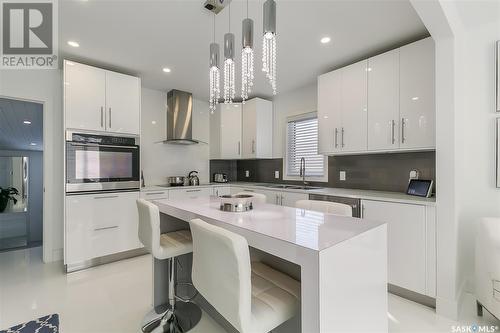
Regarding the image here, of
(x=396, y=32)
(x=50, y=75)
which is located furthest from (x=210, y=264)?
(x=50, y=75)

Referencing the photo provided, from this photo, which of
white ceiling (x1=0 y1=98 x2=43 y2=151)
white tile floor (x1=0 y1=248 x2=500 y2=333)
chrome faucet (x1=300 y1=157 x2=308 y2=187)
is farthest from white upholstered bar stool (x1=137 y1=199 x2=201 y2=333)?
white ceiling (x1=0 y1=98 x2=43 y2=151)

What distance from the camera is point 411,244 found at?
209cm

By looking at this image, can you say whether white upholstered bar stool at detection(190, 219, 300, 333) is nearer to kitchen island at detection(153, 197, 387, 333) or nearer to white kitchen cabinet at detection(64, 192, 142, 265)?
kitchen island at detection(153, 197, 387, 333)

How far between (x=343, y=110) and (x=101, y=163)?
9.98 feet

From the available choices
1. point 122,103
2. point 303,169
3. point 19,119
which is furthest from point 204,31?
point 19,119

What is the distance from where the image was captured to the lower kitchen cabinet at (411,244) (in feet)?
6.52

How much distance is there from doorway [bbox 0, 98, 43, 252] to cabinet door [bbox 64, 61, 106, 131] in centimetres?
78

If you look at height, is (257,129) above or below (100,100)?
below

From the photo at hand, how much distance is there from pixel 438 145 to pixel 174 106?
3514 mm

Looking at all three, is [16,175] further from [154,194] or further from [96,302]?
[96,302]

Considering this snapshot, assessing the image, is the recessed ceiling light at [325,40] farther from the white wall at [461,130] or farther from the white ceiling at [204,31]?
the white wall at [461,130]

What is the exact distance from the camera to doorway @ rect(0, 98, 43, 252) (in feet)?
13.0

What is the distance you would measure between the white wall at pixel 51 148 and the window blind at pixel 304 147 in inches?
130

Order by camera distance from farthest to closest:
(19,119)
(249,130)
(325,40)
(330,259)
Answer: (19,119)
(249,130)
(325,40)
(330,259)
